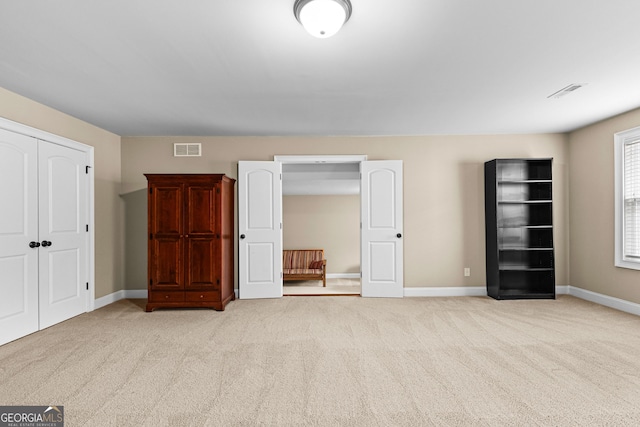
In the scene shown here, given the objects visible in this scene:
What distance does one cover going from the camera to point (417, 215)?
5.35m

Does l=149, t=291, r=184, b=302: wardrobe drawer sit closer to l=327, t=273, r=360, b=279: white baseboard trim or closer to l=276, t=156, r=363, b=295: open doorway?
l=276, t=156, r=363, b=295: open doorway

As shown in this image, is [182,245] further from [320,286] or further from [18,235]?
[320,286]

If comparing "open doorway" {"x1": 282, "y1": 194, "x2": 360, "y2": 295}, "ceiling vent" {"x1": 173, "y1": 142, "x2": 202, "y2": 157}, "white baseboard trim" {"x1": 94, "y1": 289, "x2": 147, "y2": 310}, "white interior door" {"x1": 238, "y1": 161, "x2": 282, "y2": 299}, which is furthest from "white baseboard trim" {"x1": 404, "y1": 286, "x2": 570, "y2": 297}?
"white baseboard trim" {"x1": 94, "y1": 289, "x2": 147, "y2": 310}

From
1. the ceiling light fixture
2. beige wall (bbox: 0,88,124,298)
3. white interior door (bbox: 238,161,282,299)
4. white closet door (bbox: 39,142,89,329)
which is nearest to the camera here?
the ceiling light fixture

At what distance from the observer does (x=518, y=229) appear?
5.21 metres

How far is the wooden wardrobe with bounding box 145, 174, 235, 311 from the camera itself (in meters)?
4.44

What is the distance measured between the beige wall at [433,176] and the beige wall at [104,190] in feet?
0.74

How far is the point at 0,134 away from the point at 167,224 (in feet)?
5.94

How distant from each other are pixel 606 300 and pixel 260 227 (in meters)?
4.82

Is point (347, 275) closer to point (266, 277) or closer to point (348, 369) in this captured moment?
point (266, 277)

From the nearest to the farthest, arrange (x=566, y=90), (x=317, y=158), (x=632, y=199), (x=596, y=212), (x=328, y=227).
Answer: (x=566, y=90) < (x=632, y=199) < (x=596, y=212) < (x=317, y=158) < (x=328, y=227)

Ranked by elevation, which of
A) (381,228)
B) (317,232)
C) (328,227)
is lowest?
(317,232)

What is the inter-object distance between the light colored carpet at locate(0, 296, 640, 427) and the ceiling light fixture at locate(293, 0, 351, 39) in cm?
233

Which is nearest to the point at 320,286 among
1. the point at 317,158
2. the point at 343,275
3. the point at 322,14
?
the point at 343,275
